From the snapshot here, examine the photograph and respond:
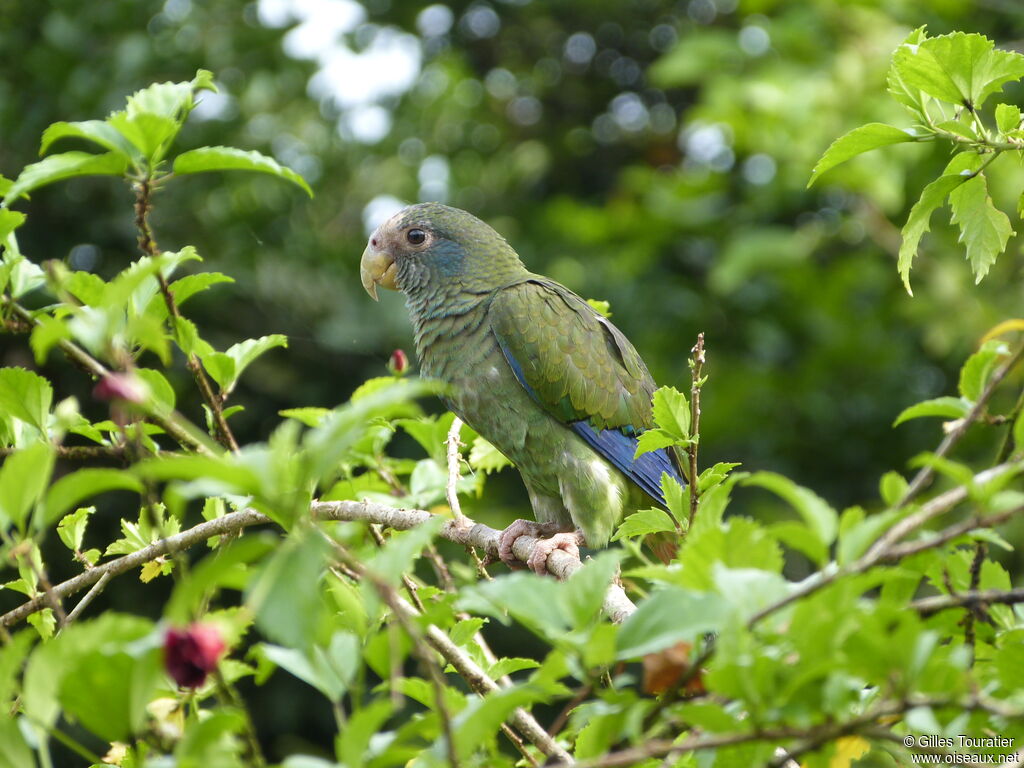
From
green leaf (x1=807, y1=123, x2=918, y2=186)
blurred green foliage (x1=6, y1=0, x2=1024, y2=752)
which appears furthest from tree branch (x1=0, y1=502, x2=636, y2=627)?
blurred green foliage (x1=6, y1=0, x2=1024, y2=752)

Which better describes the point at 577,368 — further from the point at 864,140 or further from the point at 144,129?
the point at 144,129

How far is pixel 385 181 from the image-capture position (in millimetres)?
5852

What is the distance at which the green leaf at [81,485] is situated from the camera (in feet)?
3.34

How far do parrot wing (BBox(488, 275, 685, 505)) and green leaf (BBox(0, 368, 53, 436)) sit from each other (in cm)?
144

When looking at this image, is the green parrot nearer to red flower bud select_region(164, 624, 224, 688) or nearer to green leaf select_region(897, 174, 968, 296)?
green leaf select_region(897, 174, 968, 296)

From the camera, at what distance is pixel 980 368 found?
4.35 ft

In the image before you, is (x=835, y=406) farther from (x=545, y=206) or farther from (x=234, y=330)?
(x=234, y=330)

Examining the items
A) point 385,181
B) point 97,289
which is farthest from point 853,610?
point 385,181

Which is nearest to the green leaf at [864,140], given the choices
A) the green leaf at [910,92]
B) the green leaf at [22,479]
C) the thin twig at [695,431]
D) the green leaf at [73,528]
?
the green leaf at [910,92]

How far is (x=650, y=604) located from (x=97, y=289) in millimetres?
1063

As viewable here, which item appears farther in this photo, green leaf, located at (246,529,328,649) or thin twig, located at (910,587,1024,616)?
thin twig, located at (910,587,1024,616)

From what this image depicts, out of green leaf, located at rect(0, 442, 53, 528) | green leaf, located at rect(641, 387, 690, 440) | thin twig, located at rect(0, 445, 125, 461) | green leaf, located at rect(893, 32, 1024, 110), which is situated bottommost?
green leaf, located at rect(641, 387, 690, 440)

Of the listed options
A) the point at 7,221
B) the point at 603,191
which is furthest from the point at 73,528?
the point at 603,191

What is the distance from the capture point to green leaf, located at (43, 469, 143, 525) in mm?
1018
